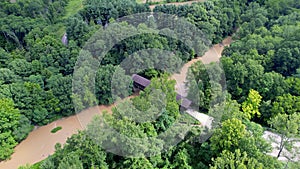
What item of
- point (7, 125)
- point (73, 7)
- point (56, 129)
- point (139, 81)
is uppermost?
point (73, 7)

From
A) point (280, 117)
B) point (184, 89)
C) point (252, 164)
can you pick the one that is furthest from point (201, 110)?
point (252, 164)

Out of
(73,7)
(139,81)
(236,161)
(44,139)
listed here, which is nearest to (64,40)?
(139,81)

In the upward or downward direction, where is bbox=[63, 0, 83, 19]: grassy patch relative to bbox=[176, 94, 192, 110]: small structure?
upward

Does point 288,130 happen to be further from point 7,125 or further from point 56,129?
point 7,125

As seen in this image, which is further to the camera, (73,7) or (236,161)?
(73,7)

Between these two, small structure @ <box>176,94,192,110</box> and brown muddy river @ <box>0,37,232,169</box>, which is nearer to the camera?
brown muddy river @ <box>0,37,232,169</box>

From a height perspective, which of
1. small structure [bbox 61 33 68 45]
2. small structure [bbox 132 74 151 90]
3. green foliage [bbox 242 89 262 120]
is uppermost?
small structure [bbox 61 33 68 45]

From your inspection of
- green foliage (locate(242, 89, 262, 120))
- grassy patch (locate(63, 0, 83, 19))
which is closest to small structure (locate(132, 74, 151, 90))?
green foliage (locate(242, 89, 262, 120))

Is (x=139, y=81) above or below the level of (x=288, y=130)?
above

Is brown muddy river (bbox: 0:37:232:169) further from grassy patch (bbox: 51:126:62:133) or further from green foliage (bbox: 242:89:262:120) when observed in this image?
green foliage (bbox: 242:89:262:120)

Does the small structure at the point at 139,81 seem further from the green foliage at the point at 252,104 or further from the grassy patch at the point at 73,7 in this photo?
the grassy patch at the point at 73,7

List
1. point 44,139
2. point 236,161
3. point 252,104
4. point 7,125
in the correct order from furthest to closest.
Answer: point 44,139 < point 252,104 < point 7,125 < point 236,161
